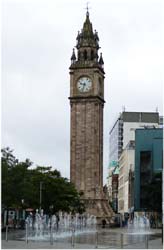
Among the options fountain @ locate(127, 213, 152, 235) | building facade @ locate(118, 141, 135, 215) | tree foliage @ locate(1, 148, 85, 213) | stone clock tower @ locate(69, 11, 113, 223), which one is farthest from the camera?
building facade @ locate(118, 141, 135, 215)

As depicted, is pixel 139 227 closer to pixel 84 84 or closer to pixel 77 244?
pixel 84 84

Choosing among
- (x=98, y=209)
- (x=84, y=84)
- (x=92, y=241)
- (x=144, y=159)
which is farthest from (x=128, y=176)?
(x=92, y=241)

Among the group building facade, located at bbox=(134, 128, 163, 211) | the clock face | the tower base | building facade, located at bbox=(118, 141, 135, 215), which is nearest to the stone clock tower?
the clock face

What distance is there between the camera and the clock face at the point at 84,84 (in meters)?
91.5

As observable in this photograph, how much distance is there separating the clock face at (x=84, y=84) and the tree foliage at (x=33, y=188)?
62.7ft

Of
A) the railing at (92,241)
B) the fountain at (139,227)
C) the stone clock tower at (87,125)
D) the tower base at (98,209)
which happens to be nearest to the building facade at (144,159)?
the fountain at (139,227)

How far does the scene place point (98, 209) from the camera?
86.1 metres

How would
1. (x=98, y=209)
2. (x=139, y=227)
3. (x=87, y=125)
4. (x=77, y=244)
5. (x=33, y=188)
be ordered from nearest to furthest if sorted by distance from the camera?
(x=77, y=244)
(x=33, y=188)
(x=139, y=227)
(x=98, y=209)
(x=87, y=125)

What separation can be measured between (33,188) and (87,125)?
31.9 m

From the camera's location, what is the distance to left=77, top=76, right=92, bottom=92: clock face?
91.5 meters

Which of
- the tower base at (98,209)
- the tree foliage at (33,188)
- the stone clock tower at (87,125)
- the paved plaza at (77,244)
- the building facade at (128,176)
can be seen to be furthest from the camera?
the building facade at (128,176)

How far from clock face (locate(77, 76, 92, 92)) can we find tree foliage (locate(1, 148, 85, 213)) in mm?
19099

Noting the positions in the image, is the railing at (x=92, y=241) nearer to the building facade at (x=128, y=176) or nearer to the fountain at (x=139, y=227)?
the fountain at (x=139, y=227)

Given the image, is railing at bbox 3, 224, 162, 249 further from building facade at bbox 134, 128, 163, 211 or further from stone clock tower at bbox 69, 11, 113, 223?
building facade at bbox 134, 128, 163, 211
